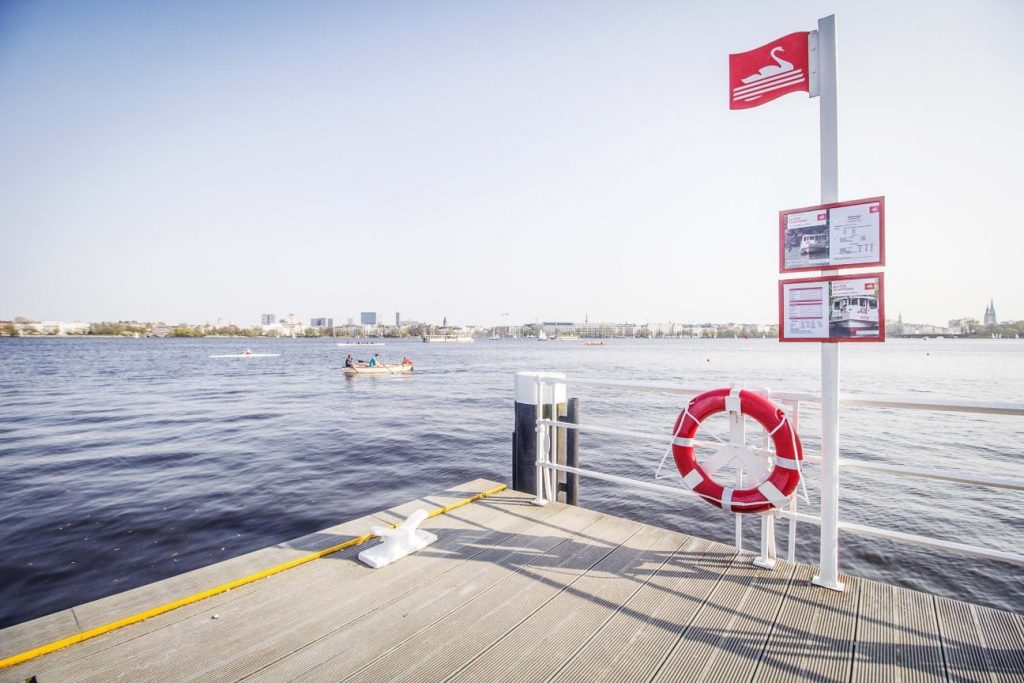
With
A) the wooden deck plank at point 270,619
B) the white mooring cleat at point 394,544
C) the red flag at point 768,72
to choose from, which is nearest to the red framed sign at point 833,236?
the red flag at point 768,72

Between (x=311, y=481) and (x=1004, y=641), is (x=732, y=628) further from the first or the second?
(x=311, y=481)

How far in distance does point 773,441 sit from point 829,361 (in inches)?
18.7

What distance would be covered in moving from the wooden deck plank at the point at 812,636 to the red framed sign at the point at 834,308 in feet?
3.86

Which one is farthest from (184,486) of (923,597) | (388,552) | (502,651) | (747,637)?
(923,597)

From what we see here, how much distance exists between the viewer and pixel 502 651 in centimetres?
184

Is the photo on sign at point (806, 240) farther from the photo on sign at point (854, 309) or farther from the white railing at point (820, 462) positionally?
the white railing at point (820, 462)

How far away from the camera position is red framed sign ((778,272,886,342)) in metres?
2.19

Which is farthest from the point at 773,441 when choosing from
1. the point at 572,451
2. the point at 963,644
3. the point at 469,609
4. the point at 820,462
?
the point at 469,609

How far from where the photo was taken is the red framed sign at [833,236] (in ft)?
7.08

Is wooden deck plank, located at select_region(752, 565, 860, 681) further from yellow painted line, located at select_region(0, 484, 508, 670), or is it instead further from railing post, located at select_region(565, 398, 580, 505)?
yellow painted line, located at select_region(0, 484, 508, 670)

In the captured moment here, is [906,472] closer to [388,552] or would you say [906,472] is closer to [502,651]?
[502,651]

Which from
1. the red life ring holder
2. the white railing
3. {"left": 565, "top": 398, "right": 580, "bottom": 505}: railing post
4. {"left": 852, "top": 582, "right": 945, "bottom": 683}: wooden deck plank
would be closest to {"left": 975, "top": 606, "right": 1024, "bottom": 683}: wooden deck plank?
{"left": 852, "top": 582, "right": 945, "bottom": 683}: wooden deck plank

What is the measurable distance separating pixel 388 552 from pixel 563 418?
62.9 inches

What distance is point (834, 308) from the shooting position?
7.46 ft
